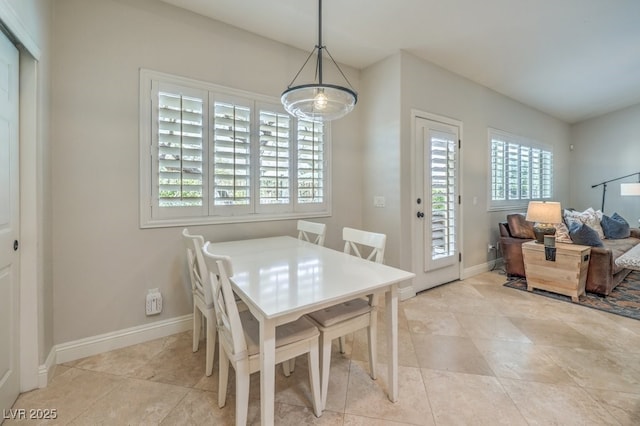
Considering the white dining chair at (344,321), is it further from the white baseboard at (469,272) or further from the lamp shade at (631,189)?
the lamp shade at (631,189)

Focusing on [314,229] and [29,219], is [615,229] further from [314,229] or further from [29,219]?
[29,219]

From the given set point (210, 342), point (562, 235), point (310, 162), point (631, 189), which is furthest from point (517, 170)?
point (210, 342)

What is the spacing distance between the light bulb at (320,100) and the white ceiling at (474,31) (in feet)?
3.64

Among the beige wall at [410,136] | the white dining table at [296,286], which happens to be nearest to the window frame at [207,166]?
the white dining table at [296,286]

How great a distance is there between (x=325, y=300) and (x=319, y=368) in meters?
0.63

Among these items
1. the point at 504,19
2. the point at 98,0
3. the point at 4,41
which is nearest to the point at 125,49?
the point at 98,0

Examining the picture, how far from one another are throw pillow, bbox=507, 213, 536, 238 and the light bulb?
11.5ft

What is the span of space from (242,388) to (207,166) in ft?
5.94

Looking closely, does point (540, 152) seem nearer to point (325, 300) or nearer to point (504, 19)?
point (504, 19)

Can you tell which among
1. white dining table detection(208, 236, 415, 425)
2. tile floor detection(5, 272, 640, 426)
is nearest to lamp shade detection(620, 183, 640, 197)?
tile floor detection(5, 272, 640, 426)

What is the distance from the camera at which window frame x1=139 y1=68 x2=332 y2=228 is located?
2174mm

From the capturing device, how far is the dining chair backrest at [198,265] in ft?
5.37

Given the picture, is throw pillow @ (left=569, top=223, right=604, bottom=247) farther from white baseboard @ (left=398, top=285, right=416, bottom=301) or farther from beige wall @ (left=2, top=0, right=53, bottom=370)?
beige wall @ (left=2, top=0, right=53, bottom=370)

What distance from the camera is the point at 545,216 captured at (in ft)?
9.97
